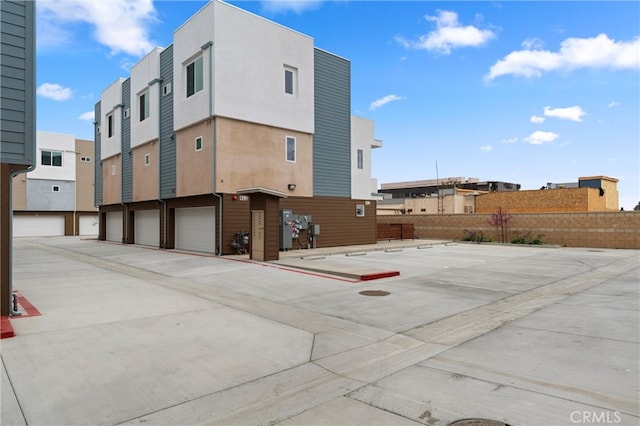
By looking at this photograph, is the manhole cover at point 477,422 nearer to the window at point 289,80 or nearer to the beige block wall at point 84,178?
the window at point 289,80

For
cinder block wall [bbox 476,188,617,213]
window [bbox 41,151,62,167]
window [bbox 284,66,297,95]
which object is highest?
window [bbox 284,66,297,95]

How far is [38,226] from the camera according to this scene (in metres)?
42.6

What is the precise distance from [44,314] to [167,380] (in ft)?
15.0

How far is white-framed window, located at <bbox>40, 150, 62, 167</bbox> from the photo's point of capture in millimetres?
42600

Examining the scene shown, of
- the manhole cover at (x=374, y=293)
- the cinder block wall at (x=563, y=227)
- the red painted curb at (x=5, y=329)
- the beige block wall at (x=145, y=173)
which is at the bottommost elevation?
the manhole cover at (x=374, y=293)

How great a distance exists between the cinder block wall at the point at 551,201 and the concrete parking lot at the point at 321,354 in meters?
29.9

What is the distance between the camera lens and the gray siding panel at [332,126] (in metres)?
23.5

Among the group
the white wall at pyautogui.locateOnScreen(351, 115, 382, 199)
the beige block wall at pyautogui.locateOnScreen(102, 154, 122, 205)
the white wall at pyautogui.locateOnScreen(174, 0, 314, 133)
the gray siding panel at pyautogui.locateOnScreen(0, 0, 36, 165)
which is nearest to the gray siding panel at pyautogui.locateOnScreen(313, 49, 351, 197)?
the white wall at pyautogui.locateOnScreen(351, 115, 382, 199)

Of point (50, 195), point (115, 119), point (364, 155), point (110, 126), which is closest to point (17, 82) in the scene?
point (364, 155)

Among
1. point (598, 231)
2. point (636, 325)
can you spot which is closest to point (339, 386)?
point (636, 325)

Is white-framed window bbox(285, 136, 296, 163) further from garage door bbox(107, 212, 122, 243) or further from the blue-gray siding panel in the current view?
the blue-gray siding panel

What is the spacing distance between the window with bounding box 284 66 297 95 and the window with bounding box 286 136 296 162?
8.24ft

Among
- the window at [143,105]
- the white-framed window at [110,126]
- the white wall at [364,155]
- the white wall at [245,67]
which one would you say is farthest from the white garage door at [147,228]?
the white wall at [364,155]

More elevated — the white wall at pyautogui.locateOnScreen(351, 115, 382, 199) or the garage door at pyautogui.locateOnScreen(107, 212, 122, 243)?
the white wall at pyautogui.locateOnScreen(351, 115, 382, 199)
